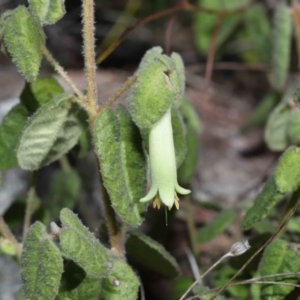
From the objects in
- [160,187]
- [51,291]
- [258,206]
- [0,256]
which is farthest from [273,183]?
[0,256]

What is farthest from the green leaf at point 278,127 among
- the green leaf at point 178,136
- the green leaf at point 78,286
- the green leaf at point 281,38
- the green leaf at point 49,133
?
the green leaf at point 78,286

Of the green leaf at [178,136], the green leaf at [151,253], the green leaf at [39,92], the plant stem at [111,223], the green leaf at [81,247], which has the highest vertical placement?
the green leaf at [39,92]

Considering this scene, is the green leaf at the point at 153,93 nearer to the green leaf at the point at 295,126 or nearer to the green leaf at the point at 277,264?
the green leaf at the point at 277,264

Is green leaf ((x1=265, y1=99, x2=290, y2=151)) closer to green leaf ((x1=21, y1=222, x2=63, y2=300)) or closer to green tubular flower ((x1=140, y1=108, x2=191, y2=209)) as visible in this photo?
green tubular flower ((x1=140, y1=108, x2=191, y2=209))

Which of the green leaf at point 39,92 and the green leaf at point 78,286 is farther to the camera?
the green leaf at point 39,92

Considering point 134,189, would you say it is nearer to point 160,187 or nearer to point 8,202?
point 160,187

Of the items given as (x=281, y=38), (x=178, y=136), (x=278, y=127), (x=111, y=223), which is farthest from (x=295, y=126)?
(x=281, y=38)
